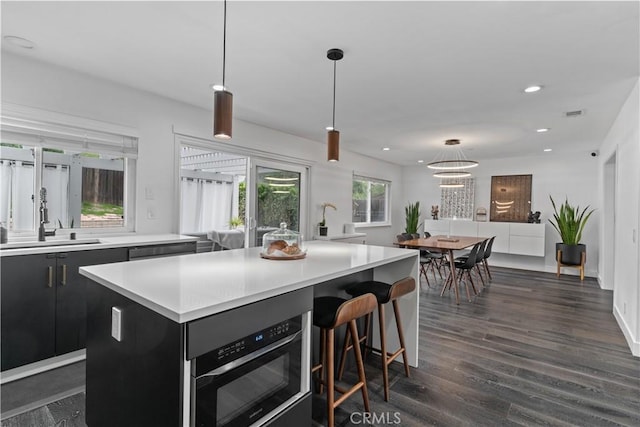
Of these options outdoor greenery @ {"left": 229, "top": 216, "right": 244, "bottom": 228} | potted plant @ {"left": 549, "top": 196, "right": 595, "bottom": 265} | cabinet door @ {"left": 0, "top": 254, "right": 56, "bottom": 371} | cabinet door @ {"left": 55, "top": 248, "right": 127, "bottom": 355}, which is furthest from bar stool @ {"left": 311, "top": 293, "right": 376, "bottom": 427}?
potted plant @ {"left": 549, "top": 196, "right": 595, "bottom": 265}

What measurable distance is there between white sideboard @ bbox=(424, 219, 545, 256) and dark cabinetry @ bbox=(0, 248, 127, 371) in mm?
6761

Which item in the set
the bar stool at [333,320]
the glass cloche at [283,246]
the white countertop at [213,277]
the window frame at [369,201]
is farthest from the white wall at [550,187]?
the glass cloche at [283,246]

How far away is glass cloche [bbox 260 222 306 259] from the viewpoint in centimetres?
212

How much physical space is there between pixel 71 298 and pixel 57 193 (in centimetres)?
107

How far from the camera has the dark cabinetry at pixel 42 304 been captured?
2.25 metres

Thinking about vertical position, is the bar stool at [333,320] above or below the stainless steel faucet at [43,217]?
below

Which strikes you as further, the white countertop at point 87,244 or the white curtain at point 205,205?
the white curtain at point 205,205

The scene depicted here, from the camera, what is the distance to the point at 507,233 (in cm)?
680

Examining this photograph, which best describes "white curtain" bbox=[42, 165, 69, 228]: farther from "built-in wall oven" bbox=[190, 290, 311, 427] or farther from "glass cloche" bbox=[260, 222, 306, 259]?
"built-in wall oven" bbox=[190, 290, 311, 427]

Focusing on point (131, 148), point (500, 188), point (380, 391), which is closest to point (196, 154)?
point (131, 148)

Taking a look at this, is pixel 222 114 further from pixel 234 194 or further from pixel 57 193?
pixel 234 194

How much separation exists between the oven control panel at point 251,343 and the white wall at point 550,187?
6.96 metres

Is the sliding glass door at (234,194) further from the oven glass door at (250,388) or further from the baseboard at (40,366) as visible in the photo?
the oven glass door at (250,388)

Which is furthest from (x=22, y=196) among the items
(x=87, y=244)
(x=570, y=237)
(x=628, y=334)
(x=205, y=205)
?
(x=570, y=237)
